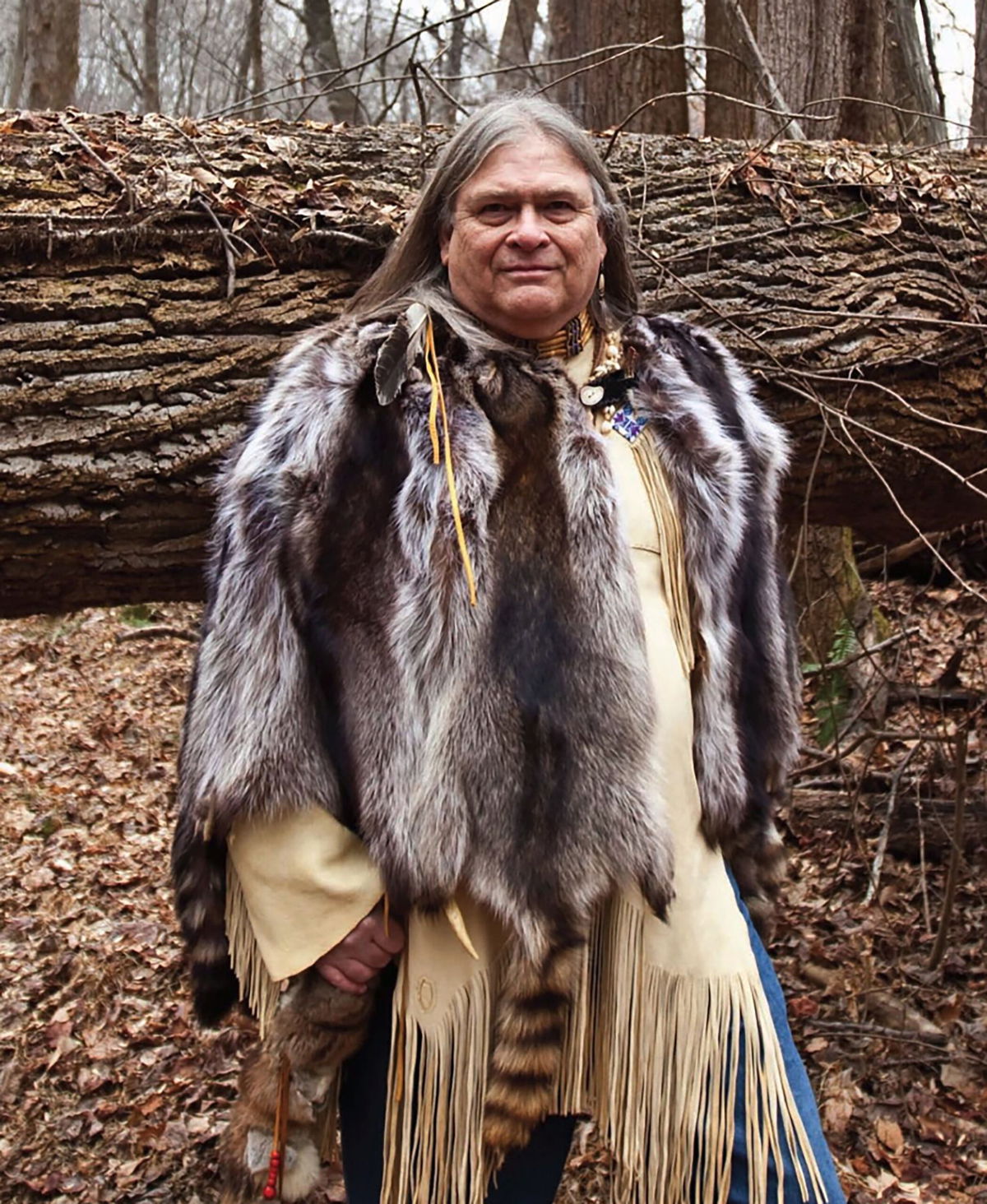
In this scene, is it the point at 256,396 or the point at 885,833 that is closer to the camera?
the point at 256,396

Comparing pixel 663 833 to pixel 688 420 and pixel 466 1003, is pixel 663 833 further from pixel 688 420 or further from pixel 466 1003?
pixel 688 420

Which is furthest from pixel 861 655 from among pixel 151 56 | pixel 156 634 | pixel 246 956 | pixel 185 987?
pixel 151 56

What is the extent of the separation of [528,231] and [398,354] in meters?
0.36

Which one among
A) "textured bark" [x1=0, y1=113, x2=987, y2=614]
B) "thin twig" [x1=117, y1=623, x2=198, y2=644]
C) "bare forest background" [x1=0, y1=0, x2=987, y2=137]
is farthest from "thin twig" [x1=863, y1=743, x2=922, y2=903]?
"thin twig" [x1=117, y1=623, x2=198, y2=644]

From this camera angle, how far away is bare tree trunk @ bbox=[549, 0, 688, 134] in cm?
762

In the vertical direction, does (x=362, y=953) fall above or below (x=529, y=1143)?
above

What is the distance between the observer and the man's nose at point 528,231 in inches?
90.0

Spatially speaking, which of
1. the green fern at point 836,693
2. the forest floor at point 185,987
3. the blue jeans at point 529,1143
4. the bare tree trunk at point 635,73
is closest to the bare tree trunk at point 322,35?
the bare tree trunk at point 635,73

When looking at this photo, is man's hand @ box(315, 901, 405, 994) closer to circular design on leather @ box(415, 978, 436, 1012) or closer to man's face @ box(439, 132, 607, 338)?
circular design on leather @ box(415, 978, 436, 1012)

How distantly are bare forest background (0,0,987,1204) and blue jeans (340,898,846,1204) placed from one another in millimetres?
1315

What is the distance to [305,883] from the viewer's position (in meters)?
2.09

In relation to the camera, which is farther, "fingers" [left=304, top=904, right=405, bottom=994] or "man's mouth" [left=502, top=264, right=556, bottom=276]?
"man's mouth" [left=502, top=264, right=556, bottom=276]

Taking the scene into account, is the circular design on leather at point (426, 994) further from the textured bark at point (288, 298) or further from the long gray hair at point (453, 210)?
the textured bark at point (288, 298)

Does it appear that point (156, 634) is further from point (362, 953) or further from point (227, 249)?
point (362, 953)
